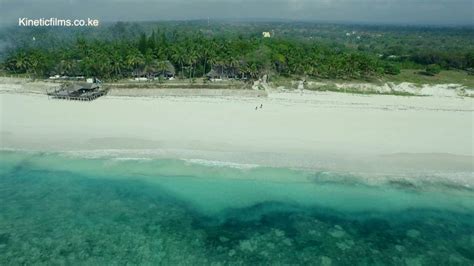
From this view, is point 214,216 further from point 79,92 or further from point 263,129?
point 79,92

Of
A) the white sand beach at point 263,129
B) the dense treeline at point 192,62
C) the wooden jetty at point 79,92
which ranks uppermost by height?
the dense treeline at point 192,62

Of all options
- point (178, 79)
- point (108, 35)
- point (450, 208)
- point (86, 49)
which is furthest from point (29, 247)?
point (108, 35)

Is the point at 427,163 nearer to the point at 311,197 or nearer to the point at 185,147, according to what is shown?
the point at 311,197

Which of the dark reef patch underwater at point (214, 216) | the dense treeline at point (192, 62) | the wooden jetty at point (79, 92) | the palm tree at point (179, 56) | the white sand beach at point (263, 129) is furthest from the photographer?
the palm tree at point (179, 56)

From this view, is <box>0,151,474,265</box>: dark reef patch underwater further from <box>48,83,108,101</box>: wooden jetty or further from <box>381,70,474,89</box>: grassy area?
<box>381,70,474,89</box>: grassy area

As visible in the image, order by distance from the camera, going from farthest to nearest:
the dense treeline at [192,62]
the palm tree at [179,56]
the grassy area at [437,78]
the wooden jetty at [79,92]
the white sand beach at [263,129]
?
the grassy area at [437,78], the palm tree at [179,56], the dense treeline at [192,62], the wooden jetty at [79,92], the white sand beach at [263,129]

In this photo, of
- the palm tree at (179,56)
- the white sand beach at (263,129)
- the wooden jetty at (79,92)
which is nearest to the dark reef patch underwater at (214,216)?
the white sand beach at (263,129)

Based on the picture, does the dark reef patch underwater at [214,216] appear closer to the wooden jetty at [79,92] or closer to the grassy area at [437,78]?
the wooden jetty at [79,92]
